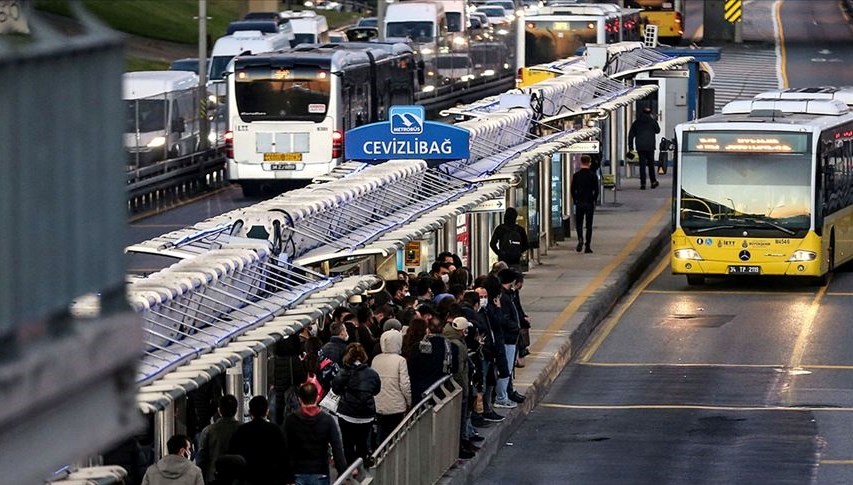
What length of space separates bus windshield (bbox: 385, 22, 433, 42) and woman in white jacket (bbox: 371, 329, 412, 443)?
52901mm

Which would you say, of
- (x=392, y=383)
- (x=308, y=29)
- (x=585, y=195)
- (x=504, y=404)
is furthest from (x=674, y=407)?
(x=308, y=29)

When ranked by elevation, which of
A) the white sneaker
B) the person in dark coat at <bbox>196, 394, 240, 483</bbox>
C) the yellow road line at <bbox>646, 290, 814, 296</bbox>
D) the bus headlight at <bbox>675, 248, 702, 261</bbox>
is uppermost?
the person in dark coat at <bbox>196, 394, 240, 483</bbox>

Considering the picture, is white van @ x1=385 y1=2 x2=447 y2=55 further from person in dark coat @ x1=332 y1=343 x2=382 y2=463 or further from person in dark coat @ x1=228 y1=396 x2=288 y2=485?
person in dark coat @ x1=228 y1=396 x2=288 y2=485

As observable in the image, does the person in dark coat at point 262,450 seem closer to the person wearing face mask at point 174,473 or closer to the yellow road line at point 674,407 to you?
the person wearing face mask at point 174,473

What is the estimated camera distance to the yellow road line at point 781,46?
232ft

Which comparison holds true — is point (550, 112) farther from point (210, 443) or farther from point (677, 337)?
point (210, 443)

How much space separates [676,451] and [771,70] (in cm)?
5441

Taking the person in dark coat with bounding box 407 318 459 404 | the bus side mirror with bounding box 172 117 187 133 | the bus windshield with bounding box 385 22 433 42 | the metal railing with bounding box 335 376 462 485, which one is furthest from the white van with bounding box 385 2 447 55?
the person in dark coat with bounding box 407 318 459 404

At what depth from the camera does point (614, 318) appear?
29.2m

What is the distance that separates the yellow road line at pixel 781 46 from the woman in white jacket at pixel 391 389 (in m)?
51.9

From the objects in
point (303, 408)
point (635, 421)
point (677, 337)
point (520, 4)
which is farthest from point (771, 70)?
point (303, 408)

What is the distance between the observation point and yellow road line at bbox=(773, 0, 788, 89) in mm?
70750

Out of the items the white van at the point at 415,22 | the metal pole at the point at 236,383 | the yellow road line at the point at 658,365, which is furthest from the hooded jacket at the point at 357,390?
the white van at the point at 415,22

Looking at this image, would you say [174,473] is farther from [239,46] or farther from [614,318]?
[239,46]
